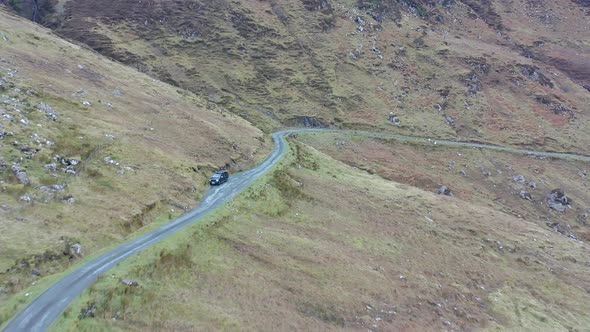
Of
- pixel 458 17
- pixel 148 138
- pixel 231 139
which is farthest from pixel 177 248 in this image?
pixel 458 17

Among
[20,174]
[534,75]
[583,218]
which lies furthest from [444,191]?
[534,75]

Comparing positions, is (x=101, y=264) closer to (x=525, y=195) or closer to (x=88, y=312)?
(x=88, y=312)

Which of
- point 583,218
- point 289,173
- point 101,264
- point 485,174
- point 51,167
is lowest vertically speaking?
point 583,218

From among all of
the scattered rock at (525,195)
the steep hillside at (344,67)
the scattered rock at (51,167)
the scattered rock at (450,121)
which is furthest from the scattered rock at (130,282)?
the scattered rock at (450,121)

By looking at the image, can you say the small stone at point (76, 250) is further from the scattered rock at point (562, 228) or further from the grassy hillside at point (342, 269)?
the scattered rock at point (562, 228)

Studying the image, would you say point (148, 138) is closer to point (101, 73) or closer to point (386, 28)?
point (101, 73)

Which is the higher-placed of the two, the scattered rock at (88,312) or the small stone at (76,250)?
the scattered rock at (88,312)

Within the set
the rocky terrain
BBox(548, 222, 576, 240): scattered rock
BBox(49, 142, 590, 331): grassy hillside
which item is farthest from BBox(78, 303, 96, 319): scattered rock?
BBox(548, 222, 576, 240): scattered rock
